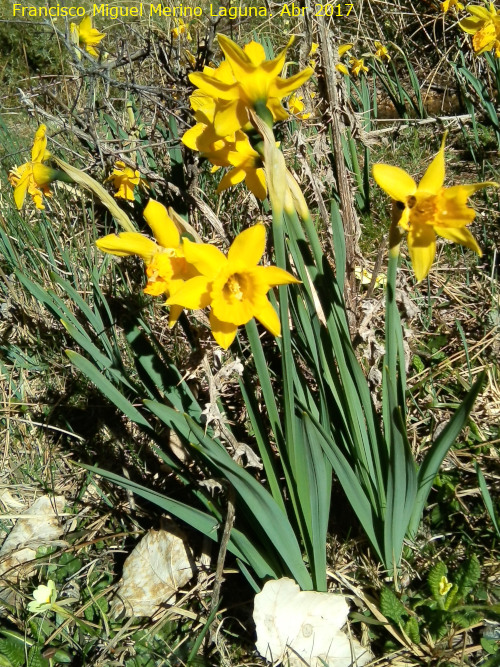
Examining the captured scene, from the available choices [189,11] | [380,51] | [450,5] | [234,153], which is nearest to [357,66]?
[380,51]

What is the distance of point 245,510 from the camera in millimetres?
1452

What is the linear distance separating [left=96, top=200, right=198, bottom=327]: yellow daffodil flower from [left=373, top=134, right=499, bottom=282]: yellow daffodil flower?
1.34ft

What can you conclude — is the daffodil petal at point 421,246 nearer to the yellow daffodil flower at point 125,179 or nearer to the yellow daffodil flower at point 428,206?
the yellow daffodil flower at point 428,206

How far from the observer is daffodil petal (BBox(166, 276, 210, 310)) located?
110cm

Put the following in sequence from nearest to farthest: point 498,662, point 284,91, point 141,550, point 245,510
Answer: point 284,91 → point 498,662 → point 245,510 → point 141,550

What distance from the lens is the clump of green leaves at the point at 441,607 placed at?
1410 millimetres

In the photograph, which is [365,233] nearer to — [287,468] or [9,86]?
[287,468]

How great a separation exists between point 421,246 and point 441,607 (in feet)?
2.90

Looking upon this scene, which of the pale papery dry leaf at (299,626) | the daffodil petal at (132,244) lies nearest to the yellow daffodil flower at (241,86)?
the daffodil petal at (132,244)

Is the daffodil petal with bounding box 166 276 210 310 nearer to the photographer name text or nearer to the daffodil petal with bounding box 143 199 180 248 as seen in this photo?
the daffodil petal with bounding box 143 199 180 248

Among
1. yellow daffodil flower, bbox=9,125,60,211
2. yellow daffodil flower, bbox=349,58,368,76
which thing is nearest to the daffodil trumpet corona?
yellow daffodil flower, bbox=9,125,60,211

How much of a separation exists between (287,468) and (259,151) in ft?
2.32

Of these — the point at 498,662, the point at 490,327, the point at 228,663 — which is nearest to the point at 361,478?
the point at 498,662

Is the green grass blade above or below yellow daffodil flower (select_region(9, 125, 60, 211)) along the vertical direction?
below
